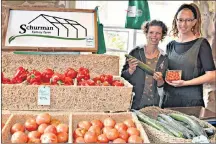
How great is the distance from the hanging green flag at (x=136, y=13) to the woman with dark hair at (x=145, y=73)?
29cm

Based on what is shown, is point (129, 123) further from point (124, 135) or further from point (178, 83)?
point (178, 83)

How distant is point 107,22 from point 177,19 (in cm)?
99

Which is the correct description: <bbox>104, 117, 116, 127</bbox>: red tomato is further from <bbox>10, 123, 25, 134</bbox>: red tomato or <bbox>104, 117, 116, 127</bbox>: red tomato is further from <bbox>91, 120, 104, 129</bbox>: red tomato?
<bbox>10, 123, 25, 134</bbox>: red tomato

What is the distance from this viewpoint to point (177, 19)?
340cm

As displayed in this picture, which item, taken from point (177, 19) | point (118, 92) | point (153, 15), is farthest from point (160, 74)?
point (118, 92)

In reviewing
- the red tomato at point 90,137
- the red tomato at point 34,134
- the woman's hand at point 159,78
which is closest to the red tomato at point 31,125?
the red tomato at point 34,134

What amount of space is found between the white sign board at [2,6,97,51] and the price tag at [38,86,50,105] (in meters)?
0.53

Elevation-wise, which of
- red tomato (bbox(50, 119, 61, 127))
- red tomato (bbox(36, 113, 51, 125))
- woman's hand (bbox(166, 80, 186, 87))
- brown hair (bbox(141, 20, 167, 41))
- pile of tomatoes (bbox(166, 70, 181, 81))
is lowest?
red tomato (bbox(50, 119, 61, 127))

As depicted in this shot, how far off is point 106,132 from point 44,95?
52cm

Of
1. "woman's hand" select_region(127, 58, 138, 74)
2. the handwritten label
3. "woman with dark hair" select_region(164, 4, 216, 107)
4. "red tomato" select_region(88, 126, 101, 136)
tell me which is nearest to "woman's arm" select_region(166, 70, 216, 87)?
"woman with dark hair" select_region(164, 4, 216, 107)

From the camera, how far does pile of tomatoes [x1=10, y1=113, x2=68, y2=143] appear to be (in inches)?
60.4

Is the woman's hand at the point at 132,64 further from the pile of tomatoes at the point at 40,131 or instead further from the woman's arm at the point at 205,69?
the pile of tomatoes at the point at 40,131

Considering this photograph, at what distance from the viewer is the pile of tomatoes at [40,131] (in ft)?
5.04

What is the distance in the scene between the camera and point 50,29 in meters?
2.42
